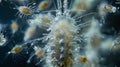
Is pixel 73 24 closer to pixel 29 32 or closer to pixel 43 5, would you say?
pixel 43 5

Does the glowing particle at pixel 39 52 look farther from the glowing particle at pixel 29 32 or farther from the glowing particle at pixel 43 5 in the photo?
the glowing particle at pixel 43 5

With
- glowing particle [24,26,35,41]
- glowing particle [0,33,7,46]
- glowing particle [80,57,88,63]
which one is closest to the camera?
glowing particle [80,57,88,63]

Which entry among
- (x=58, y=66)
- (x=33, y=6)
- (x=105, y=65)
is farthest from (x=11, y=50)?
(x=105, y=65)

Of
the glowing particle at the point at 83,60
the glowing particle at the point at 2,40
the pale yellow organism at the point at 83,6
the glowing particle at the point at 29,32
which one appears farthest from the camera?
the glowing particle at the point at 2,40

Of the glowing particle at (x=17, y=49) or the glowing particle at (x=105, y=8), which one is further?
the glowing particle at (x=17, y=49)

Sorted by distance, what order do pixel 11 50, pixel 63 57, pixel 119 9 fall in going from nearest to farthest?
1. pixel 63 57
2. pixel 119 9
3. pixel 11 50

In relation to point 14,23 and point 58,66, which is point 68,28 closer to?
point 58,66

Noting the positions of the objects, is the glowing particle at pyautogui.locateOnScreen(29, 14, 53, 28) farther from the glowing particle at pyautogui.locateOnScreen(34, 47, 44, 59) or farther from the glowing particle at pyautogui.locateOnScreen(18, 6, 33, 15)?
the glowing particle at pyautogui.locateOnScreen(34, 47, 44, 59)

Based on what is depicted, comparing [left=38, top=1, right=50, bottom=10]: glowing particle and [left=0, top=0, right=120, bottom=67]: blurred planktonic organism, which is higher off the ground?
Answer: [left=38, top=1, right=50, bottom=10]: glowing particle

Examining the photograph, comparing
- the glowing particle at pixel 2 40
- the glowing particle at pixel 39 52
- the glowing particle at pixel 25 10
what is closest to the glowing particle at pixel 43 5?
the glowing particle at pixel 25 10

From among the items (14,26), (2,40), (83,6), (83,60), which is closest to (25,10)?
Result: (14,26)

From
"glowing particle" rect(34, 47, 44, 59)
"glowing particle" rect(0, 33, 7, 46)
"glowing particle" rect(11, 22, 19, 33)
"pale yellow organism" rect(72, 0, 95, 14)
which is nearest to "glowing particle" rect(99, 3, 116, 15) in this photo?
"pale yellow organism" rect(72, 0, 95, 14)
